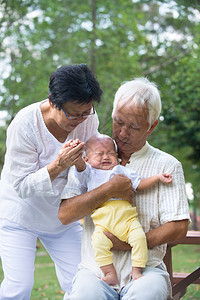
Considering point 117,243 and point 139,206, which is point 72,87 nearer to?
point 139,206

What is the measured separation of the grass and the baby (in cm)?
360

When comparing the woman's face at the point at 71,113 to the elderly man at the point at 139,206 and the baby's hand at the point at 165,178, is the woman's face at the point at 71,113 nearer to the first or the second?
the elderly man at the point at 139,206

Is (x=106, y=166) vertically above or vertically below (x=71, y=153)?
below

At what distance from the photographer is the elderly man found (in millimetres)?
2326

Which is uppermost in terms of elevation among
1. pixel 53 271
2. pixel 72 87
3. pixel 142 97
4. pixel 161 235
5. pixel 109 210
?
pixel 72 87

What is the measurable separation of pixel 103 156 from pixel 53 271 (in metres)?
7.64

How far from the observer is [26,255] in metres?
2.85

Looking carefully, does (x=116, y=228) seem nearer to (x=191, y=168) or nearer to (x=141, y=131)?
(x=141, y=131)

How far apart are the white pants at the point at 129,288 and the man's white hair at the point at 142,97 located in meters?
0.90

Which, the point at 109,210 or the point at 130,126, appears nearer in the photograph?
the point at 109,210

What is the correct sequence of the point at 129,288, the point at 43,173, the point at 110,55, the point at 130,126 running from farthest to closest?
the point at 110,55 → the point at 130,126 → the point at 43,173 → the point at 129,288

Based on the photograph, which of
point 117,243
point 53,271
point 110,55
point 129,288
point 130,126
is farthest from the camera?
A: point 110,55

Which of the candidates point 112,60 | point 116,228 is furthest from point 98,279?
point 112,60

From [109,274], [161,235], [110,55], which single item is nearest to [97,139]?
[161,235]
